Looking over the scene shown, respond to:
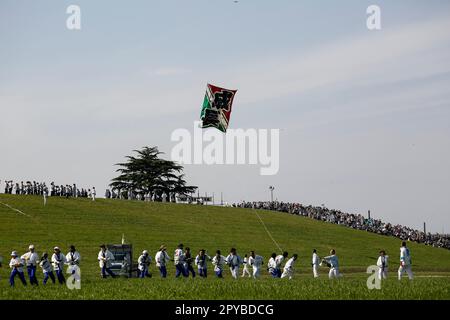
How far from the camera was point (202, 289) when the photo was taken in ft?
91.5

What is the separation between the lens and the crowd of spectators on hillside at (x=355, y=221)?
10119cm

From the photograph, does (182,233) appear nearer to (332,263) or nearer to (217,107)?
(217,107)

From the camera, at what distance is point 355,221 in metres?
104

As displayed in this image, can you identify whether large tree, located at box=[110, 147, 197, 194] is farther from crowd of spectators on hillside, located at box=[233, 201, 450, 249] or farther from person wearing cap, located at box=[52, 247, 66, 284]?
person wearing cap, located at box=[52, 247, 66, 284]

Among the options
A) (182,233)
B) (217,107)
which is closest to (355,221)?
(182,233)

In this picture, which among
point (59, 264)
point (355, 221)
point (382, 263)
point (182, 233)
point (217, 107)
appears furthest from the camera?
point (355, 221)

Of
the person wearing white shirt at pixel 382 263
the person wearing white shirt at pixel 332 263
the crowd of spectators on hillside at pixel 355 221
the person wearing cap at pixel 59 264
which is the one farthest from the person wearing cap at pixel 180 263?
the crowd of spectators on hillside at pixel 355 221

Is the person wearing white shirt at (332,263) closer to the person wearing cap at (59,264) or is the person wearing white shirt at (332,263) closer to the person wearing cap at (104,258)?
the person wearing cap at (104,258)

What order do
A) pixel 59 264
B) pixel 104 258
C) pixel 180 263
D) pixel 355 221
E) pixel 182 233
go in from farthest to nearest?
pixel 355 221 < pixel 182 233 < pixel 180 263 < pixel 104 258 < pixel 59 264
